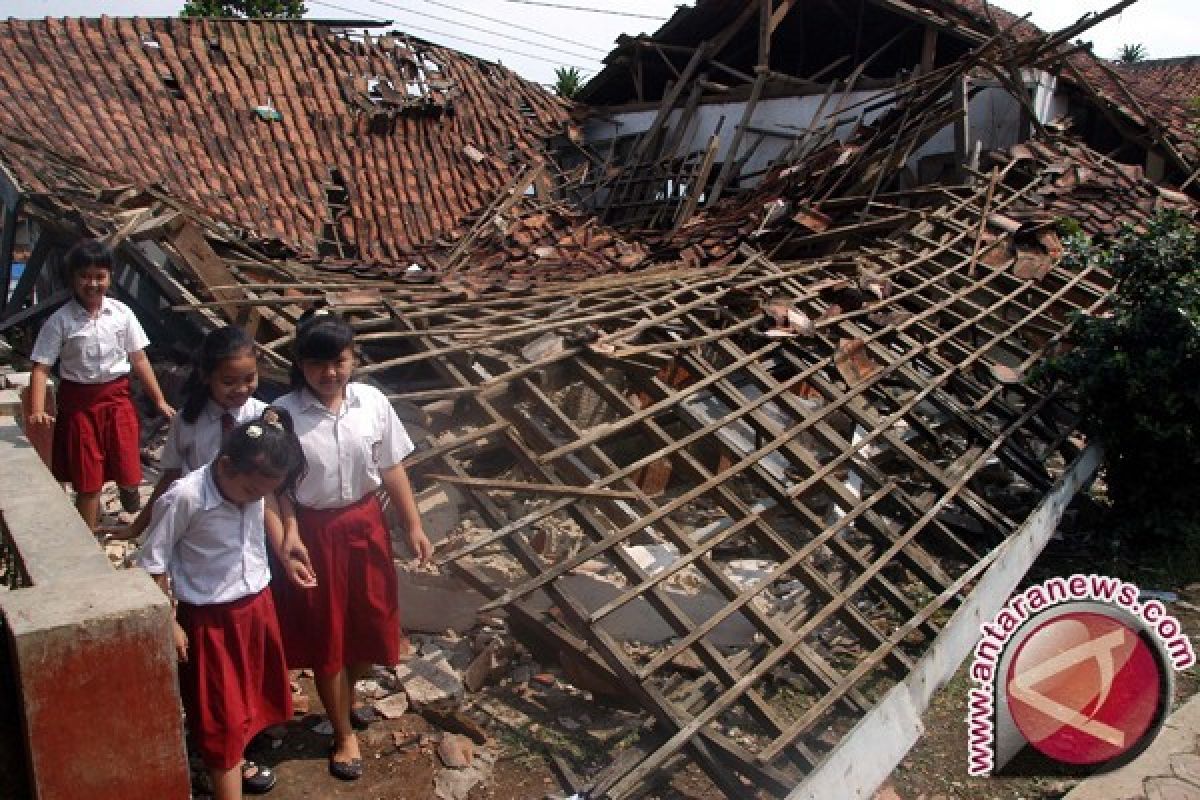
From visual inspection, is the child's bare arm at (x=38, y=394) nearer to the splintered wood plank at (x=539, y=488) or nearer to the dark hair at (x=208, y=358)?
the dark hair at (x=208, y=358)

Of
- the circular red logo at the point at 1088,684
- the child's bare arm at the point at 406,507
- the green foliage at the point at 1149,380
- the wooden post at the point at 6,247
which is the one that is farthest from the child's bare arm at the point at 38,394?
the green foliage at the point at 1149,380

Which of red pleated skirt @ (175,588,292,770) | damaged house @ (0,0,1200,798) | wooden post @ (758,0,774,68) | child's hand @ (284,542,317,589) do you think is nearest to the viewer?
red pleated skirt @ (175,588,292,770)

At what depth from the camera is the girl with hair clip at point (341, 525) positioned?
8.96 feet

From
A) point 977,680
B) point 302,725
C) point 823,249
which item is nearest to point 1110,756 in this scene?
point 977,680

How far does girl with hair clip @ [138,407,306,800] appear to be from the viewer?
2387 mm

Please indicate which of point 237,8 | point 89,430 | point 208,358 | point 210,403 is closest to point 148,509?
point 210,403

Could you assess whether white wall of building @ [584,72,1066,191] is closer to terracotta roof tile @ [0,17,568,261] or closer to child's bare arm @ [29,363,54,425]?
terracotta roof tile @ [0,17,568,261]

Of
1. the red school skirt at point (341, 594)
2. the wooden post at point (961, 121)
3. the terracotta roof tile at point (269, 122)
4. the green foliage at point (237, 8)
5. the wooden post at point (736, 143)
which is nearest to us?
the red school skirt at point (341, 594)

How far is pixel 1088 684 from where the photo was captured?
3031 mm

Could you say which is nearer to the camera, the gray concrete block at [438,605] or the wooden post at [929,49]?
the gray concrete block at [438,605]

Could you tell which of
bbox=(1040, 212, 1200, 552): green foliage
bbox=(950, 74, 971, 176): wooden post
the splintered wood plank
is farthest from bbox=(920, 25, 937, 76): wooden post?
the splintered wood plank

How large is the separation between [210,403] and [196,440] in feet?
0.39

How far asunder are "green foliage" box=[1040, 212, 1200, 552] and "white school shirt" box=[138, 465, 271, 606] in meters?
4.31

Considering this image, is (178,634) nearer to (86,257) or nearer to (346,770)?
(346,770)
